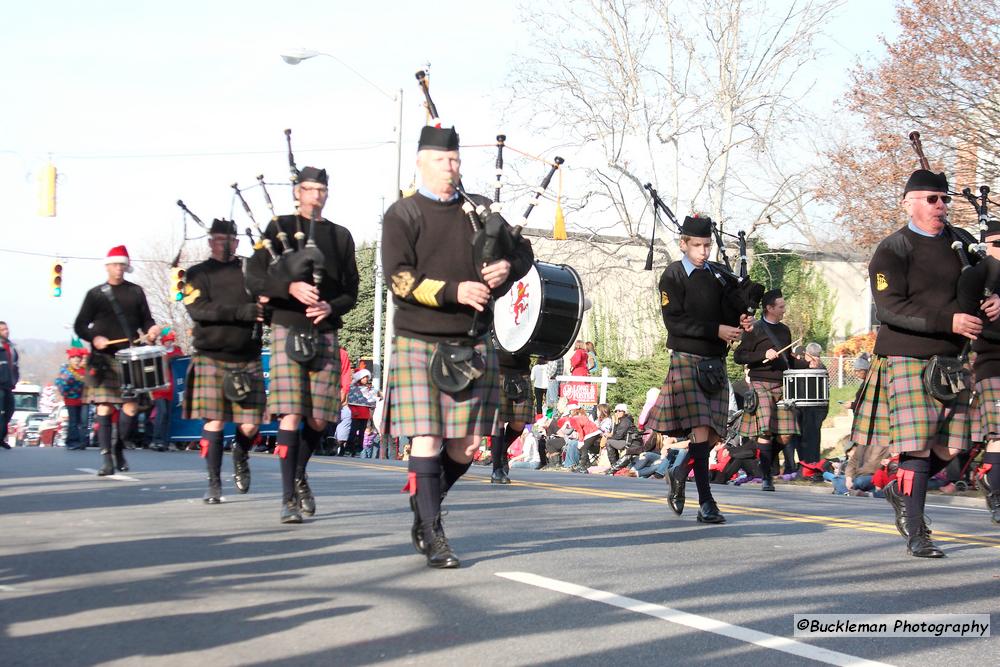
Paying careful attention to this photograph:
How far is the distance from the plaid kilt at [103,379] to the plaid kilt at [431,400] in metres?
6.99

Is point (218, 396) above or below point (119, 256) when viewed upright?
below

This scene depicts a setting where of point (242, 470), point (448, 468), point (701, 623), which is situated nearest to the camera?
point (701, 623)

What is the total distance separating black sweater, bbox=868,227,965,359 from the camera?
7.10m

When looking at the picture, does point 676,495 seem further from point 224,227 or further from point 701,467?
point 224,227

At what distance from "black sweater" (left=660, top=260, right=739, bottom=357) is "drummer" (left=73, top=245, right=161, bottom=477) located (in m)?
5.33

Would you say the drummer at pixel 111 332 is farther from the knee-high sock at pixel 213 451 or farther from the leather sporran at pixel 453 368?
the leather sporran at pixel 453 368

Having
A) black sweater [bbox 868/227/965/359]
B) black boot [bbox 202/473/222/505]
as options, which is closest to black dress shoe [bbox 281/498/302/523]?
black boot [bbox 202/473/222/505]

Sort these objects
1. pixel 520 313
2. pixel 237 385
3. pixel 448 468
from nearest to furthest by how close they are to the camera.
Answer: pixel 448 468
pixel 237 385
pixel 520 313

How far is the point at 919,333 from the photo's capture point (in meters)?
7.14

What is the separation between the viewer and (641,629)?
16.0 ft

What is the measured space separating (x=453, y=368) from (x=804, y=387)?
9.46 meters

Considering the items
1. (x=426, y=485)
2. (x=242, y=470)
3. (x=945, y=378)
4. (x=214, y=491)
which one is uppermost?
(x=945, y=378)

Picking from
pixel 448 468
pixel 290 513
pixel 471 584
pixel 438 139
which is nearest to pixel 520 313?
pixel 290 513

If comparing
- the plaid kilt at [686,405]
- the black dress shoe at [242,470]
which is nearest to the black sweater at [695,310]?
the plaid kilt at [686,405]
